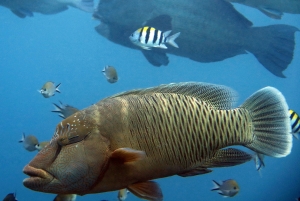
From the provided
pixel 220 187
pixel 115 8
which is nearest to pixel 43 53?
pixel 115 8

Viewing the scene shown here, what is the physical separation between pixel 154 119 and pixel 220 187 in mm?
4329

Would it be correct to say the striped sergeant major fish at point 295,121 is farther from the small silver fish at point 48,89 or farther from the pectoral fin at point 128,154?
the small silver fish at point 48,89

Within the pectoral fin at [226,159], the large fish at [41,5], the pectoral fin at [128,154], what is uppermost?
the large fish at [41,5]

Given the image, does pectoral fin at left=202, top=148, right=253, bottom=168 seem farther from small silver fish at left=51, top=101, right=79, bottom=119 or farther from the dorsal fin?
small silver fish at left=51, top=101, right=79, bottom=119

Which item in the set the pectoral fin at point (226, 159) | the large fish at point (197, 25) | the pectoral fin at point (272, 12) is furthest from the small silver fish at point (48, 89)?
the pectoral fin at point (272, 12)

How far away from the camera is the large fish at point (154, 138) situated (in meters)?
1.85

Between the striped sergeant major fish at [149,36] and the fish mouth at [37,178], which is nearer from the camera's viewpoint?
the fish mouth at [37,178]

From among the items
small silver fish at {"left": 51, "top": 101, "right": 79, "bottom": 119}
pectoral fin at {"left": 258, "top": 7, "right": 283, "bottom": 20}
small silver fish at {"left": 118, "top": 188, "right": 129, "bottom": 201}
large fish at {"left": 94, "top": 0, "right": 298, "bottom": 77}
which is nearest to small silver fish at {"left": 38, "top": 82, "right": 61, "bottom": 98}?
small silver fish at {"left": 51, "top": 101, "right": 79, "bottom": 119}

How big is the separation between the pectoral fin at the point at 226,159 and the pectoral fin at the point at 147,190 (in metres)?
0.38

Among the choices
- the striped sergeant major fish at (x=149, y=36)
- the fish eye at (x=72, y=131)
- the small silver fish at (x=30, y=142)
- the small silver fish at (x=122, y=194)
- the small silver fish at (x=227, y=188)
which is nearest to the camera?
the fish eye at (x=72, y=131)

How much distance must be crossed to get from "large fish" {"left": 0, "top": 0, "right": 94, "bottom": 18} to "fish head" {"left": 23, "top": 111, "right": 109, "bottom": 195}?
1046 cm

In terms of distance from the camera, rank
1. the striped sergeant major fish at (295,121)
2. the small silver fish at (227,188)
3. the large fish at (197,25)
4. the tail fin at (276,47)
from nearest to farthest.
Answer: the striped sergeant major fish at (295,121) < the small silver fish at (227,188) < the tail fin at (276,47) < the large fish at (197,25)

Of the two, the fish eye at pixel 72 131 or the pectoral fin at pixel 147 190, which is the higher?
the fish eye at pixel 72 131

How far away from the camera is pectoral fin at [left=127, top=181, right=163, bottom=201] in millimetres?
1967
